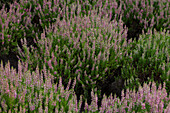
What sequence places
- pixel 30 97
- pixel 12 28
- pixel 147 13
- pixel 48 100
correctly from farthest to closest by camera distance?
pixel 147 13
pixel 12 28
pixel 48 100
pixel 30 97

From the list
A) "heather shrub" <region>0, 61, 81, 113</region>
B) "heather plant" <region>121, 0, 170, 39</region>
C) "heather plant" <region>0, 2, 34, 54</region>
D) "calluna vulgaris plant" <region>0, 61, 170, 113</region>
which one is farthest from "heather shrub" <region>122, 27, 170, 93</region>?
"heather plant" <region>0, 2, 34, 54</region>

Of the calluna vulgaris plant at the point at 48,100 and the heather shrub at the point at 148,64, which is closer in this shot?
the calluna vulgaris plant at the point at 48,100

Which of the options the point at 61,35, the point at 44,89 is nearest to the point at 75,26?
the point at 61,35

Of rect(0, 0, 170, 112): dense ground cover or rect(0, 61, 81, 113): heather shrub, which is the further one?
rect(0, 0, 170, 112): dense ground cover

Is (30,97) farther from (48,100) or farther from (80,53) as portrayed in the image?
(80,53)

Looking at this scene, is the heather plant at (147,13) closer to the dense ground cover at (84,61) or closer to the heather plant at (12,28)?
the dense ground cover at (84,61)

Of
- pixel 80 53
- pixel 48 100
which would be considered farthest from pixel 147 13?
pixel 48 100

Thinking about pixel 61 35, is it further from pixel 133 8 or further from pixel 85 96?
pixel 133 8

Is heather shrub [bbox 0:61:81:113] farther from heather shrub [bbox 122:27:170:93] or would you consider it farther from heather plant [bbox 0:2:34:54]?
heather plant [bbox 0:2:34:54]

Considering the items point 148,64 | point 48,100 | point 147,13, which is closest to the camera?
point 48,100

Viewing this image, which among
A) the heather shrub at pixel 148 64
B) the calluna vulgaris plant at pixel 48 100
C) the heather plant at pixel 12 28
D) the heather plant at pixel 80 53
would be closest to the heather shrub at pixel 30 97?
the calluna vulgaris plant at pixel 48 100

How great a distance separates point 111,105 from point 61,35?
157 centimetres

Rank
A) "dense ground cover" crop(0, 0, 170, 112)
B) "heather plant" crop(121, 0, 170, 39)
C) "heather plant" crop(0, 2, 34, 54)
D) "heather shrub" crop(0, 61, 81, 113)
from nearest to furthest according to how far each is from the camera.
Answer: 1. "heather shrub" crop(0, 61, 81, 113)
2. "dense ground cover" crop(0, 0, 170, 112)
3. "heather plant" crop(0, 2, 34, 54)
4. "heather plant" crop(121, 0, 170, 39)

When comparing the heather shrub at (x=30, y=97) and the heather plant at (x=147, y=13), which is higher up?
the heather plant at (x=147, y=13)
